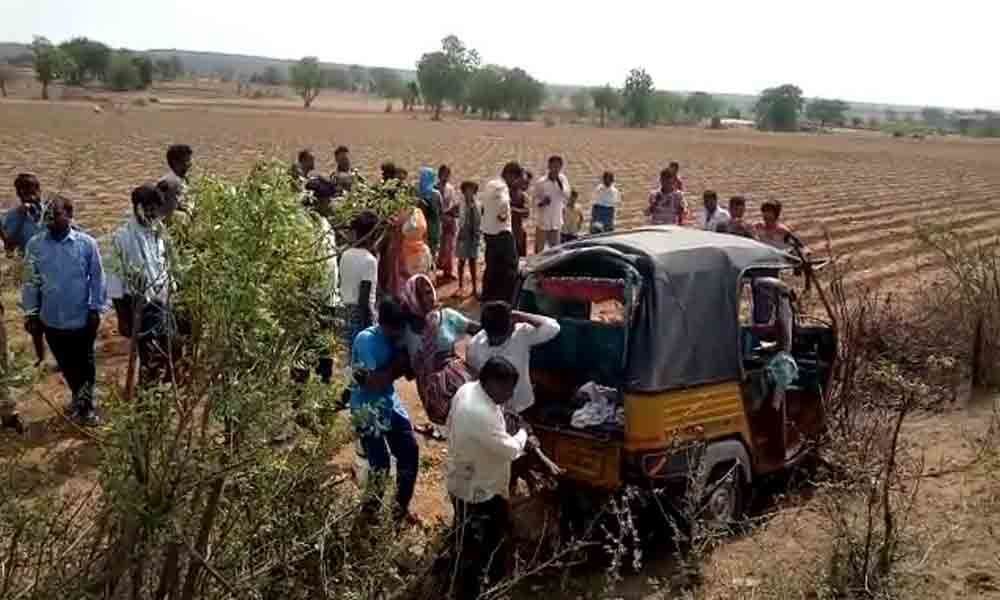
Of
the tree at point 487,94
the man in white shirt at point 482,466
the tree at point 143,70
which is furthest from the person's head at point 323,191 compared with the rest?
the tree at point 487,94

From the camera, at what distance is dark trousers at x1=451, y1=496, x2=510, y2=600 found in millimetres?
4758

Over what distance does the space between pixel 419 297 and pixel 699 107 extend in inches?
6276

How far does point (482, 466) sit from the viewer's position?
15.2 feet

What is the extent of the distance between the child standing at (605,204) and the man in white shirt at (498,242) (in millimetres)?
2734

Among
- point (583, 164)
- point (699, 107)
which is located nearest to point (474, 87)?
point (699, 107)

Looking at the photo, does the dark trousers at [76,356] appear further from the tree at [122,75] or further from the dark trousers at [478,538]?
the tree at [122,75]

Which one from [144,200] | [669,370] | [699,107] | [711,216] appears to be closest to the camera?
[669,370]

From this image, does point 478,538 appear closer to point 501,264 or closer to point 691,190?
point 501,264

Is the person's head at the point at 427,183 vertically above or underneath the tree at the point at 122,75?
underneath

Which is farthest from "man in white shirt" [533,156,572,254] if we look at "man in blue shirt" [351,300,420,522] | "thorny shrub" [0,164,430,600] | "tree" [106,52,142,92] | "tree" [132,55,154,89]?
"tree" [132,55,154,89]

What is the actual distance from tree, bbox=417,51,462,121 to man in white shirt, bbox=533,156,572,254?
9987cm

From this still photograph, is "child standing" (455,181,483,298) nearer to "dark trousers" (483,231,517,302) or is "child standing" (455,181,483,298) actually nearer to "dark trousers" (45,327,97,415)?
"dark trousers" (483,231,517,302)

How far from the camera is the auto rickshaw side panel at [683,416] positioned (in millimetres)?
5012

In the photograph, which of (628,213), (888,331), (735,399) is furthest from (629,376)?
(628,213)
